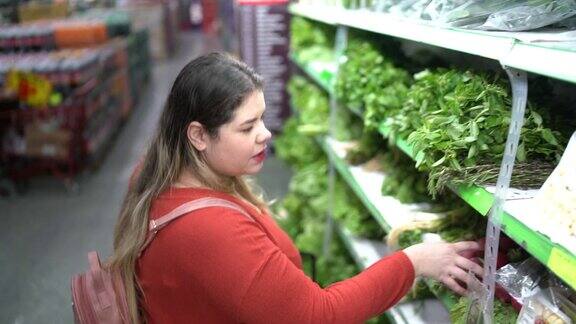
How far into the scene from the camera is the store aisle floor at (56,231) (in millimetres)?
3070

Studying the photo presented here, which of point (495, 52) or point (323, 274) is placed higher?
point (495, 52)

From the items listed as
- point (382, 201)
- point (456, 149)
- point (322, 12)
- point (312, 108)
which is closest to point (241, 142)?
point (456, 149)

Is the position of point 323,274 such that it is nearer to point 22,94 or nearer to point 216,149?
point 216,149

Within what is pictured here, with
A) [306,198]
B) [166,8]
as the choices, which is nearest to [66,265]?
[306,198]

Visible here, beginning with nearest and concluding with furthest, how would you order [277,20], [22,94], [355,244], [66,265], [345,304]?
[345,304]
[355,244]
[66,265]
[22,94]
[277,20]

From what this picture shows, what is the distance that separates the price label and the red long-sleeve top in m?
0.48

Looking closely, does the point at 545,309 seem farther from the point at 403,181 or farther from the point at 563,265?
the point at 403,181

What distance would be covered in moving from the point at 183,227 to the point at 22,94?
4591 mm

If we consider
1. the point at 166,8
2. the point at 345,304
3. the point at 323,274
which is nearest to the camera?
the point at 345,304

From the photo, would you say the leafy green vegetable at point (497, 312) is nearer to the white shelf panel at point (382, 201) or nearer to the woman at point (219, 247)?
the woman at point (219, 247)

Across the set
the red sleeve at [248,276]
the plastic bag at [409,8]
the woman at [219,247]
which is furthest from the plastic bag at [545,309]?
the plastic bag at [409,8]

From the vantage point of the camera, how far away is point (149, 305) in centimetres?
156

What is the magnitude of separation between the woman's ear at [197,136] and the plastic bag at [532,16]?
895 mm

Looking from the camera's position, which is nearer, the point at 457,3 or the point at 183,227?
the point at 183,227
